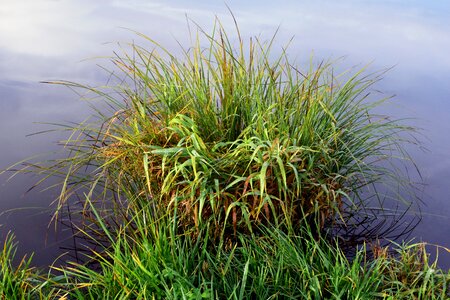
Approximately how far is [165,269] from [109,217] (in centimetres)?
91

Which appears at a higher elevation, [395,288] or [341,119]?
[341,119]

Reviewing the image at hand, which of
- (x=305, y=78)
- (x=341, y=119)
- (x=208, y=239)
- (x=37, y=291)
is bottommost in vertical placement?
(x=37, y=291)

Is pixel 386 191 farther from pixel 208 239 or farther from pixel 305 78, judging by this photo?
pixel 208 239

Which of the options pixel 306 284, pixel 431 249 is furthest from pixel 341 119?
pixel 306 284

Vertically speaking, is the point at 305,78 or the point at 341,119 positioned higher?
the point at 305,78

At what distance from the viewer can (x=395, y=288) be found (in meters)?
2.30

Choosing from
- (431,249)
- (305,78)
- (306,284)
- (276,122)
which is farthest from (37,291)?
→ (431,249)

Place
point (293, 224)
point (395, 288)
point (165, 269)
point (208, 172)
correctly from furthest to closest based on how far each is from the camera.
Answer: point (293, 224)
point (208, 172)
point (395, 288)
point (165, 269)

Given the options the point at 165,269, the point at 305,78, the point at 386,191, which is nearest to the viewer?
the point at 165,269

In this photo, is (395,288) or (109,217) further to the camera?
(109,217)

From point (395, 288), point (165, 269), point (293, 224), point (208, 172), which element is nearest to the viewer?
point (165, 269)

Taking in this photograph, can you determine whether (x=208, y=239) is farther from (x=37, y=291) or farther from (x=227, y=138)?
(x=37, y=291)

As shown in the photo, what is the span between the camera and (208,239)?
259 cm

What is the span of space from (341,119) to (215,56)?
0.70 m
